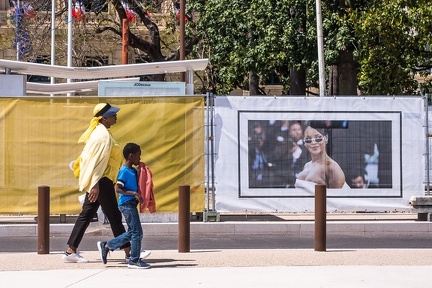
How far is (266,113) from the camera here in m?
17.5

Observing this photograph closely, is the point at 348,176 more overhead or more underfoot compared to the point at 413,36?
more underfoot

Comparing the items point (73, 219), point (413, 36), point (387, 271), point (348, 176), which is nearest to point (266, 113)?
point (348, 176)

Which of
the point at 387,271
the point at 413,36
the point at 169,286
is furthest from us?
the point at 413,36

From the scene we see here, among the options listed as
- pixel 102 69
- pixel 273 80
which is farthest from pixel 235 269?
pixel 273 80

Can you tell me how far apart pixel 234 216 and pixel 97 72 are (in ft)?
15.1

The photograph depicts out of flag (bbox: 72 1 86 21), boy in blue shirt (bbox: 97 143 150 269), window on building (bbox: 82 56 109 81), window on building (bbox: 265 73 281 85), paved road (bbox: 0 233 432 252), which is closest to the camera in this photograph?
boy in blue shirt (bbox: 97 143 150 269)

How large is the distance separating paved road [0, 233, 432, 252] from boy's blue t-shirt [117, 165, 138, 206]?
9.46ft

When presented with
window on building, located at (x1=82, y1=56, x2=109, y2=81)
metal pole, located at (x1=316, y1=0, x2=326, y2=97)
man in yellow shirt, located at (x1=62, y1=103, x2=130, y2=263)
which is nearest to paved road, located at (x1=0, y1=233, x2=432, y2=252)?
man in yellow shirt, located at (x1=62, y1=103, x2=130, y2=263)

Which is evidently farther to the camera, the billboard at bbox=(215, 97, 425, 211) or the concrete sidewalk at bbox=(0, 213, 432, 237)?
the billboard at bbox=(215, 97, 425, 211)

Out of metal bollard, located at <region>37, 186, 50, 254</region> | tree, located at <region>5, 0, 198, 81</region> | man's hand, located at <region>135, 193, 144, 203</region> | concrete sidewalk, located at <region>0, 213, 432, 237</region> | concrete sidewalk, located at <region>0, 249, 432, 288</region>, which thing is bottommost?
concrete sidewalk, located at <region>0, 249, 432, 288</region>

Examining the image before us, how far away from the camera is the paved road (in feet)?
47.4

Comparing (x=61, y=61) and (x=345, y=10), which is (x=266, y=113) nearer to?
(x=345, y=10)

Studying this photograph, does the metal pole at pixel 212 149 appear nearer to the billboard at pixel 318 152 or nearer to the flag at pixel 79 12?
the billboard at pixel 318 152

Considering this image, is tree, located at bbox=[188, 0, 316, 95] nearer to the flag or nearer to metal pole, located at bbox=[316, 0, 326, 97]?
metal pole, located at bbox=[316, 0, 326, 97]
